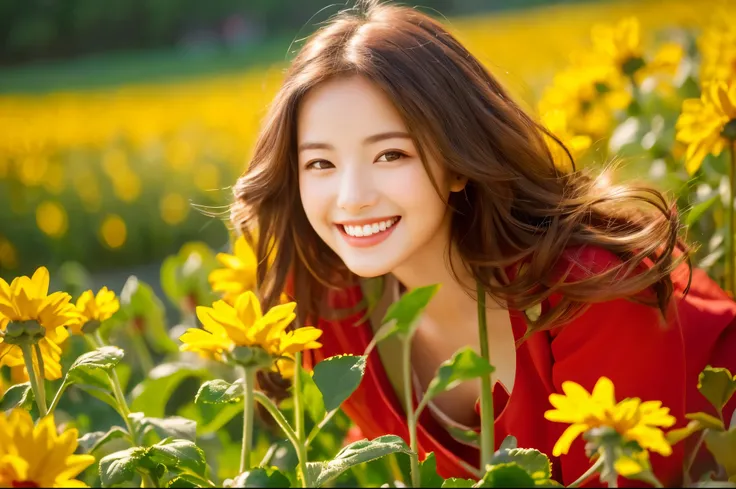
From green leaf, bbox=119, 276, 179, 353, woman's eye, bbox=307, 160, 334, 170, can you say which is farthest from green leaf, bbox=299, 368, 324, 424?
green leaf, bbox=119, 276, 179, 353

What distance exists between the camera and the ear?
1.39 metres

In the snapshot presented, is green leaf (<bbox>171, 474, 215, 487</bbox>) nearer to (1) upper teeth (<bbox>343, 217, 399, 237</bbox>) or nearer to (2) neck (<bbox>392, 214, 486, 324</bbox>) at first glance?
(1) upper teeth (<bbox>343, 217, 399, 237</bbox>)

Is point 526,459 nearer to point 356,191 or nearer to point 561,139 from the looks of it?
point 356,191

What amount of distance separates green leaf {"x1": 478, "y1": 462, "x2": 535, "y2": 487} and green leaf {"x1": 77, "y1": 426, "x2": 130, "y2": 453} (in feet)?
1.52

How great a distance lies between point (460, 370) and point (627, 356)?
19.1 inches

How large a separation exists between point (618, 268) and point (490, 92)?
30 cm

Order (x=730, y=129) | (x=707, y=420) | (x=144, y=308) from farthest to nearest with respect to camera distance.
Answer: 1. (x=144, y=308)
2. (x=730, y=129)
3. (x=707, y=420)

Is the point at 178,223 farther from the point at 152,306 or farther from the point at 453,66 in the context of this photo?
the point at 453,66

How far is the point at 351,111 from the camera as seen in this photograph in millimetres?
1316

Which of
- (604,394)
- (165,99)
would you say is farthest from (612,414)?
(165,99)

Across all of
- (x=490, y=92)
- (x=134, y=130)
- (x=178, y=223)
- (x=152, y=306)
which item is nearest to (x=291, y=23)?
(x=134, y=130)

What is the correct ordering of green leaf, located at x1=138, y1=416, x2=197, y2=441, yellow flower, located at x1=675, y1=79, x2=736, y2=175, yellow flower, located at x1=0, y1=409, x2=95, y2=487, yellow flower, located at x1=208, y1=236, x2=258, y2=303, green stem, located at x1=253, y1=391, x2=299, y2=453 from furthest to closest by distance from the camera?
yellow flower, located at x1=208, y1=236, x2=258, y2=303 → yellow flower, located at x1=675, y1=79, x2=736, y2=175 → green leaf, located at x1=138, y1=416, x2=197, y2=441 → green stem, located at x1=253, y1=391, x2=299, y2=453 → yellow flower, located at x1=0, y1=409, x2=95, y2=487

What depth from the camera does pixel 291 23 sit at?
681 cm

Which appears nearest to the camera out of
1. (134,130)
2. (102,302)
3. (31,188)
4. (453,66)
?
(102,302)
